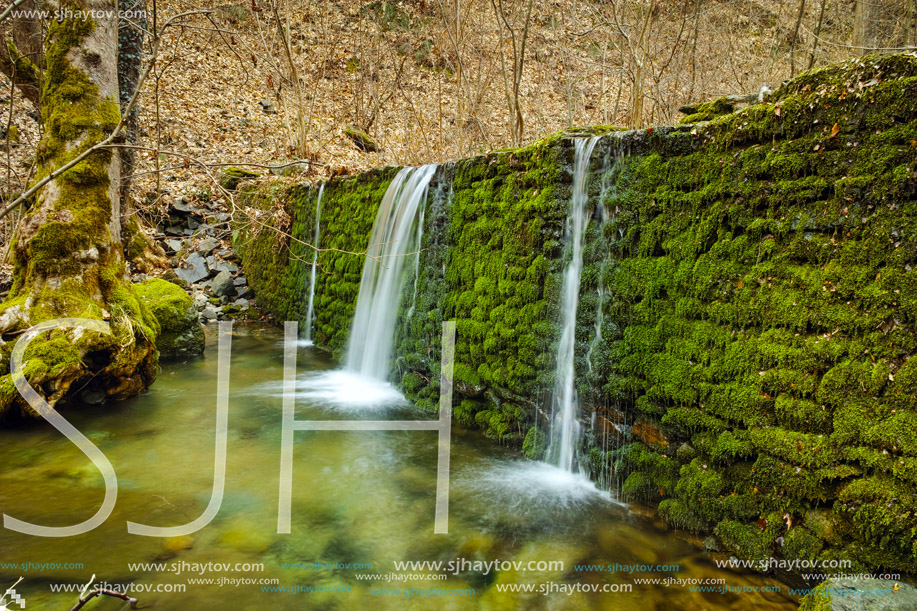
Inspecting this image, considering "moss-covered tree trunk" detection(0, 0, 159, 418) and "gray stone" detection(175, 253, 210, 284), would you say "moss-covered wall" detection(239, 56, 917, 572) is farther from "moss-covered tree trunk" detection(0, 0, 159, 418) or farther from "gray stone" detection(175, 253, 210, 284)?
Answer: "gray stone" detection(175, 253, 210, 284)

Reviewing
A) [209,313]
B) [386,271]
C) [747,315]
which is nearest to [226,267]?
[209,313]

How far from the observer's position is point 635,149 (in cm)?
397

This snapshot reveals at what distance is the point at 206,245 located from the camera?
12.7 meters

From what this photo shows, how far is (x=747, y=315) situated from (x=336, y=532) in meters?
3.10

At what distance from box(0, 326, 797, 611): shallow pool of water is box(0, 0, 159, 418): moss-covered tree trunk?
2.14ft

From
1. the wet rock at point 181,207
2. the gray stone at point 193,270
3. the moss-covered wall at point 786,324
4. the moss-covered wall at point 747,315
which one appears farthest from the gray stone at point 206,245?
the moss-covered wall at point 786,324

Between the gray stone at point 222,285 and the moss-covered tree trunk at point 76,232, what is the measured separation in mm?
6205

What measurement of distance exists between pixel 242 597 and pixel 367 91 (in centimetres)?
1754

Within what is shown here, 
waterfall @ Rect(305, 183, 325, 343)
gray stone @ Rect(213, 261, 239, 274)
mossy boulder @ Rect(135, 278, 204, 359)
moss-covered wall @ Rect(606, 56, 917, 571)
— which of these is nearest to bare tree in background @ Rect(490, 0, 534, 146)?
waterfall @ Rect(305, 183, 325, 343)

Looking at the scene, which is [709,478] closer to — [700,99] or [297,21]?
[700,99]

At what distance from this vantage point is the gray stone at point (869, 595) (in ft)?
7.47

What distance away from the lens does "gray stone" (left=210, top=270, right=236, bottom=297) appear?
1159 cm

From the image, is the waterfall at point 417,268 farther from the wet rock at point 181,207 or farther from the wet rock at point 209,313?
the wet rock at point 181,207

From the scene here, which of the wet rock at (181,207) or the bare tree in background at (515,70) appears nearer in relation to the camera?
the bare tree in background at (515,70)
